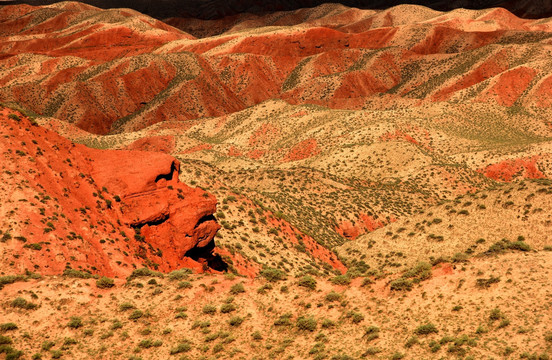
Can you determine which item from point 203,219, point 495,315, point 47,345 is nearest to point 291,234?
point 203,219

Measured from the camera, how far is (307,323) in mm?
23969

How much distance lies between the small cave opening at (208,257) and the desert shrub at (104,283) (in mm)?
8068

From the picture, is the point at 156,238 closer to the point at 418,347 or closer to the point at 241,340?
the point at 241,340

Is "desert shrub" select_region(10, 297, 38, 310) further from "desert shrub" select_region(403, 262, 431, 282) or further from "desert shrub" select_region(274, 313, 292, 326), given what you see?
"desert shrub" select_region(403, 262, 431, 282)

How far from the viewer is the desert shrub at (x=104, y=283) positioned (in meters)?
26.3

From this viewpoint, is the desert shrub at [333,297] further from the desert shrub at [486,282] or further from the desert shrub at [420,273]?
the desert shrub at [486,282]

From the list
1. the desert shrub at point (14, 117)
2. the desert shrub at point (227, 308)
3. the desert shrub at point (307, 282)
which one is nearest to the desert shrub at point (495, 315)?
the desert shrub at point (307, 282)

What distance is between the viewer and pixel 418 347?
70.4ft

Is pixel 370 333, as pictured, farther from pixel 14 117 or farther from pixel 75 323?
pixel 14 117

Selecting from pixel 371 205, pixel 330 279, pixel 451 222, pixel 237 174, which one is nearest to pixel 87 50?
pixel 237 174

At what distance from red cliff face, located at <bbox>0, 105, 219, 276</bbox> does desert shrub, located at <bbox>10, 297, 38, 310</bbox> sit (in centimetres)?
275

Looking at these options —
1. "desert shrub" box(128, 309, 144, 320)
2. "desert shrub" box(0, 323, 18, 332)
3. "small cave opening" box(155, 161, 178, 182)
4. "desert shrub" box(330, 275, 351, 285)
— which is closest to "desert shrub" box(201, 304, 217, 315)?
"desert shrub" box(128, 309, 144, 320)

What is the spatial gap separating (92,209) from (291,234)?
18950 mm

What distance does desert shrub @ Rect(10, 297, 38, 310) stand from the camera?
24.0 meters
